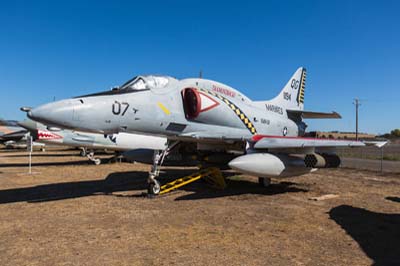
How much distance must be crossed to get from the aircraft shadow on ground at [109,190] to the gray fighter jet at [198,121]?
852 mm

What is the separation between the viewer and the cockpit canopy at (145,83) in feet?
25.7

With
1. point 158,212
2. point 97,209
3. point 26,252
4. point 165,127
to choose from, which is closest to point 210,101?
point 165,127

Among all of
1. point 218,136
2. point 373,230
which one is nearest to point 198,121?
point 218,136

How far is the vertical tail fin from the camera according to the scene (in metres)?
14.0

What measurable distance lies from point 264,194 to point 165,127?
395cm

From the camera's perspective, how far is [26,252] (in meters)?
4.57

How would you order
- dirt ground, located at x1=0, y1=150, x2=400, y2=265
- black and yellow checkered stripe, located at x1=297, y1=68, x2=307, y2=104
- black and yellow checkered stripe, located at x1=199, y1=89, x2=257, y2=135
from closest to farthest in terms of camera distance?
dirt ground, located at x1=0, y1=150, x2=400, y2=265
black and yellow checkered stripe, located at x1=199, y1=89, x2=257, y2=135
black and yellow checkered stripe, located at x1=297, y1=68, x2=307, y2=104

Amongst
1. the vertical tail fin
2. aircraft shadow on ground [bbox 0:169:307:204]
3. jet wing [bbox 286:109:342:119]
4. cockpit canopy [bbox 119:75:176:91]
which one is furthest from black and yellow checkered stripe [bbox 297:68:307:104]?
cockpit canopy [bbox 119:75:176:91]

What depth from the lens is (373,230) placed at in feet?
19.3

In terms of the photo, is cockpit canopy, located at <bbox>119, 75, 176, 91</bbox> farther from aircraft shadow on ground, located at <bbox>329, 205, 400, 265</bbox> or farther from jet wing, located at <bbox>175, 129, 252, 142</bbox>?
aircraft shadow on ground, located at <bbox>329, 205, 400, 265</bbox>

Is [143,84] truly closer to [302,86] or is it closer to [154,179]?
[154,179]

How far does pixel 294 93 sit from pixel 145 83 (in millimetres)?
9063

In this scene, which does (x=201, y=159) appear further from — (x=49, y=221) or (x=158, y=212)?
(x=49, y=221)

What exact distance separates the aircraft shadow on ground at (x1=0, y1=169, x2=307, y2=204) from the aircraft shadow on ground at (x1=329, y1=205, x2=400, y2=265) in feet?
9.82
